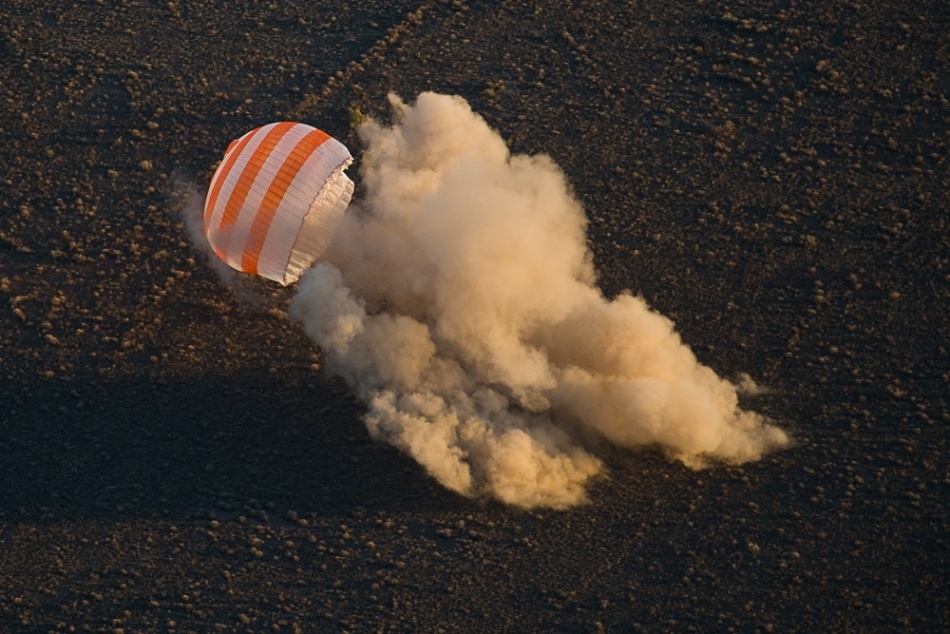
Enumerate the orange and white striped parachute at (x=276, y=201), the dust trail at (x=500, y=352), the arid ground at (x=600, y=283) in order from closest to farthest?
1. the arid ground at (x=600, y=283)
2. the dust trail at (x=500, y=352)
3. the orange and white striped parachute at (x=276, y=201)

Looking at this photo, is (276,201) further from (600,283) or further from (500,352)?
(600,283)


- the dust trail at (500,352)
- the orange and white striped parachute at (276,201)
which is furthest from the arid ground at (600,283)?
the orange and white striped parachute at (276,201)

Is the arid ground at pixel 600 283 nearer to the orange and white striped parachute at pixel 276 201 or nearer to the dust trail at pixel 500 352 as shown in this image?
the dust trail at pixel 500 352

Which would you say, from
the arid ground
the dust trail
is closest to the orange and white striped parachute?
the dust trail

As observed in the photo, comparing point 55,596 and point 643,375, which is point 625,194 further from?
point 55,596

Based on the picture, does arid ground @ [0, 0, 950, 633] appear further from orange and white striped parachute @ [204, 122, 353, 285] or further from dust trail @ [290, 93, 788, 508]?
orange and white striped parachute @ [204, 122, 353, 285]
